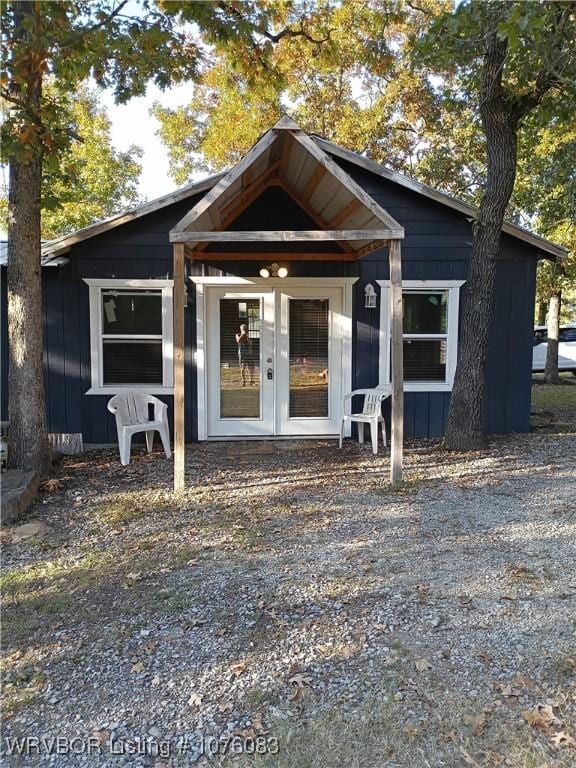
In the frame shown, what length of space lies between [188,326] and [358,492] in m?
3.45

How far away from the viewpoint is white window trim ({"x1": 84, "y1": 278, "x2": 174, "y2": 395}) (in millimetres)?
7496

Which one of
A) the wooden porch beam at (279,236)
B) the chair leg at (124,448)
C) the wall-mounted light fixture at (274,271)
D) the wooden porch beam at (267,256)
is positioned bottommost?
the chair leg at (124,448)

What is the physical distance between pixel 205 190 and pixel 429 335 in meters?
3.57

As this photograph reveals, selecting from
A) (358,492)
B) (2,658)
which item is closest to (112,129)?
(358,492)

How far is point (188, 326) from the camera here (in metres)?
7.67

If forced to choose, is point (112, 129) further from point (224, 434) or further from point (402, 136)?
point (224, 434)

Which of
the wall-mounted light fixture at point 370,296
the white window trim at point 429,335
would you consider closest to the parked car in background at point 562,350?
the white window trim at point 429,335

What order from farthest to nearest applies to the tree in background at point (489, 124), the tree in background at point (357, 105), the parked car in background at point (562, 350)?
the parked car in background at point (562, 350) → the tree in background at point (357, 105) → the tree in background at point (489, 124)

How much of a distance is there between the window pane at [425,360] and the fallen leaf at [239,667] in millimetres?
5783

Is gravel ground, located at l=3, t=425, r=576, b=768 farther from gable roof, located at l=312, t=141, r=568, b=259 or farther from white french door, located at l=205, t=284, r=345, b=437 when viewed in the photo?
gable roof, located at l=312, t=141, r=568, b=259

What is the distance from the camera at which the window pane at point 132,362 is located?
7660mm

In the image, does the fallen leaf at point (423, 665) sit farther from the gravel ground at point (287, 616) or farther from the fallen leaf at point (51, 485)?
the fallen leaf at point (51, 485)

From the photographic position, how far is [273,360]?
25.7 feet

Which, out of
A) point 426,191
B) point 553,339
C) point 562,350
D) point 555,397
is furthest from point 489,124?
point 562,350
